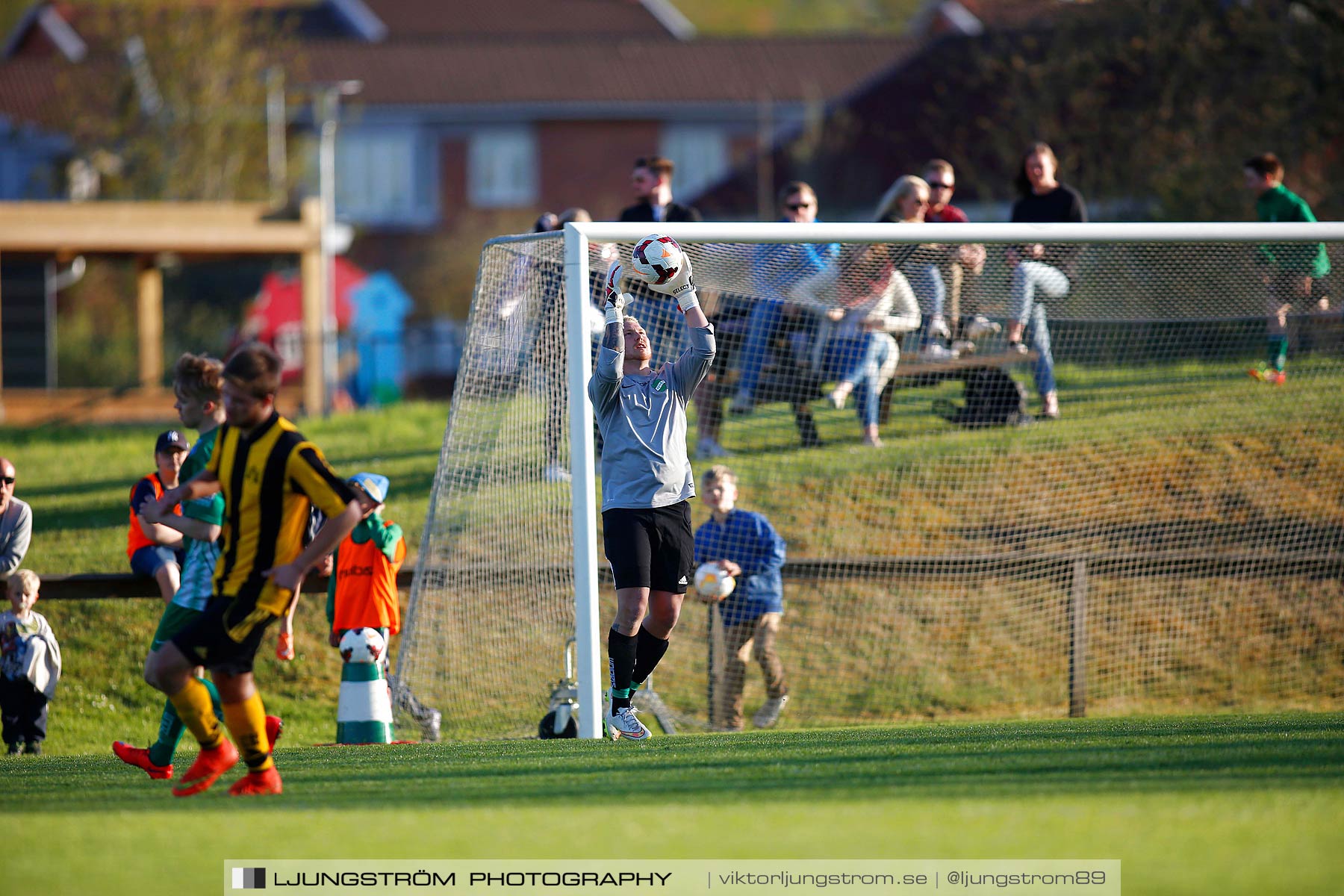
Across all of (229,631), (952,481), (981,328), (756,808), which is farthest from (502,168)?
(756,808)

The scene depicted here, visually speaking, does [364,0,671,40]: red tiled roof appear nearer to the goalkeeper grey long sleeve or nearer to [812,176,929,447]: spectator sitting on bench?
[812,176,929,447]: spectator sitting on bench

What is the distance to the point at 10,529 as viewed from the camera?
8.65m

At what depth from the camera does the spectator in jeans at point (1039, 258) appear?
1033 cm

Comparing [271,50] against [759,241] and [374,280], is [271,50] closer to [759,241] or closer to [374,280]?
[374,280]

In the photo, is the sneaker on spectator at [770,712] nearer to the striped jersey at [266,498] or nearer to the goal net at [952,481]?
the goal net at [952,481]

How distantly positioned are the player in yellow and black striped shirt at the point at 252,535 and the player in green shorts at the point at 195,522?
2.42ft

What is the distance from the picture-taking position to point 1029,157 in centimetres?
1079

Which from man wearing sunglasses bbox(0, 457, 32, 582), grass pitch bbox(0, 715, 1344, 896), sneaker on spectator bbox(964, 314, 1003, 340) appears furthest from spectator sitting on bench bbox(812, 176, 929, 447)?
man wearing sunglasses bbox(0, 457, 32, 582)

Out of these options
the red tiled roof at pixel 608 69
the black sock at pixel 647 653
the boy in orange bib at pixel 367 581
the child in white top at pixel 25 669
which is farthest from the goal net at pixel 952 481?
the red tiled roof at pixel 608 69

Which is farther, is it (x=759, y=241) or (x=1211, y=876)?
(x=759, y=241)

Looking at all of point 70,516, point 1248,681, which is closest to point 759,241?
point 1248,681

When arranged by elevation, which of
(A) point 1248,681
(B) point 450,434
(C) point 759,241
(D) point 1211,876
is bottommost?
(A) point 1248,681

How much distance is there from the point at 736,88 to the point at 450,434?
1257 inches

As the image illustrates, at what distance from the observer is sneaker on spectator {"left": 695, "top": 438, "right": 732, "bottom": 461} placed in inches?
459
